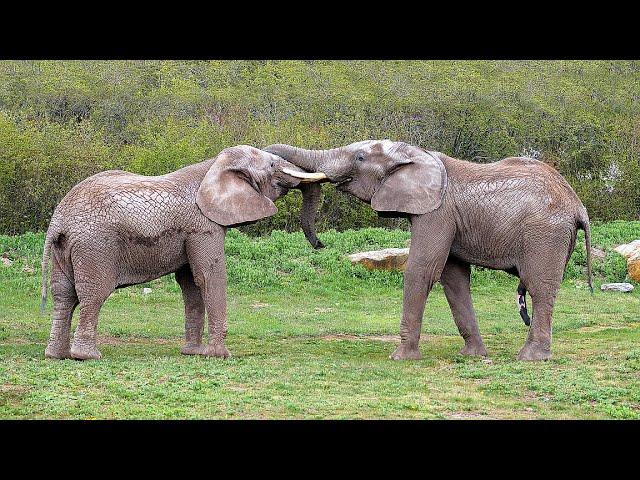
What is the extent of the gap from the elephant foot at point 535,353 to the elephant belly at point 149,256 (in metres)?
4.36

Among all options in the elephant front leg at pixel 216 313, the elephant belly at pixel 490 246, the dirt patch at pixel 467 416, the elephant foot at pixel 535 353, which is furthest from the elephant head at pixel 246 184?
the dirt patch at pixel 467 416

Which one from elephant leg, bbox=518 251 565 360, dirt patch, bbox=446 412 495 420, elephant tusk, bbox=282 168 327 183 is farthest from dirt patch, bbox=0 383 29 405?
elephant leg, bbox=518 251 565 360

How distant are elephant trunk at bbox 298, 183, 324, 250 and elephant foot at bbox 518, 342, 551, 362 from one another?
10.6 feet

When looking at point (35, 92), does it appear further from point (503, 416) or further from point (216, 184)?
point (503, 416)

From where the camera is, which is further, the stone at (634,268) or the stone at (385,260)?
the stone at (634,268)

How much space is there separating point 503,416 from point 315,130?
27472 mm

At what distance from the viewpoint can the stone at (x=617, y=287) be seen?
2083 cm

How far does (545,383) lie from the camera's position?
1128 centimetres

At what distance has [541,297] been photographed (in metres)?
13.1

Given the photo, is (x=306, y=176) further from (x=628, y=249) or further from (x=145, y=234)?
(x=628, y=249)

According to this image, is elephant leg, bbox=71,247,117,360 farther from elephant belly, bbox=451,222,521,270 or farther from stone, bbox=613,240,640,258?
stone, bbox=613,240,640,258

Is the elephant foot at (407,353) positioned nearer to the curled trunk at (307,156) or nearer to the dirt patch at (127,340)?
the curled trunk at (307,156)

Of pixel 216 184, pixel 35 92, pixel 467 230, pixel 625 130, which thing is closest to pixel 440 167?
pixel 467 230

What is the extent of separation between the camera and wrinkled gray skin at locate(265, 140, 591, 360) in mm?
13117
